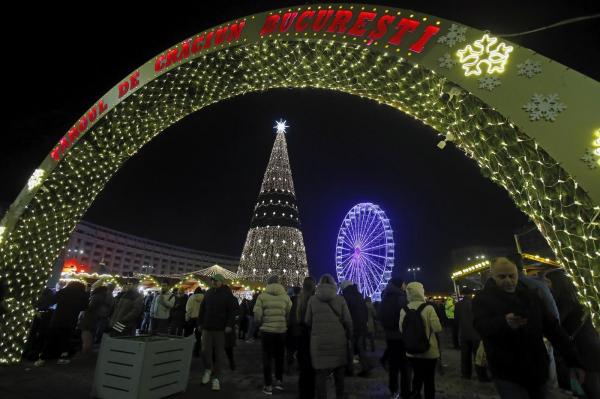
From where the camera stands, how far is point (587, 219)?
7.72ft

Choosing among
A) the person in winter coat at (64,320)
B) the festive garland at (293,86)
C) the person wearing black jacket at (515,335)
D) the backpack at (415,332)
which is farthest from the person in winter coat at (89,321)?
the person wearing black jacket at (515,335)

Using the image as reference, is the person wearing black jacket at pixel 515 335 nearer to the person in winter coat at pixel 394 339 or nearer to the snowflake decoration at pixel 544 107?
the snowflake decoration at pixel 544 107

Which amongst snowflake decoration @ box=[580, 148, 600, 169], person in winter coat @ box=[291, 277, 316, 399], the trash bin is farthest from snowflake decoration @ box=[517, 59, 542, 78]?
the trash bin

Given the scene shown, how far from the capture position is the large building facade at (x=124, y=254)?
73.0m

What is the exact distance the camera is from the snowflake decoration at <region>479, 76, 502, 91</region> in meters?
2.77

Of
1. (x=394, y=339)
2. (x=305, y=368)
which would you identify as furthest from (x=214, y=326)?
(x=394, y=339)

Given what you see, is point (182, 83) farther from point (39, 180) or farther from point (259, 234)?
point (259, 234)

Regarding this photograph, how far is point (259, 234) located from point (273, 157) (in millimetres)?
5661

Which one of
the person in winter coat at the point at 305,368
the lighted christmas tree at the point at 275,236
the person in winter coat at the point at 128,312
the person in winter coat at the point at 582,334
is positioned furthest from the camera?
the lighted christmas tree at the point at 275,236

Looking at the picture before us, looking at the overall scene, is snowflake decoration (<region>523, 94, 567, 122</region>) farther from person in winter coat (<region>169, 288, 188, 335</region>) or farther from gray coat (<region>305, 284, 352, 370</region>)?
person in winter coat (<region>169, 288, 188, 335</region>)

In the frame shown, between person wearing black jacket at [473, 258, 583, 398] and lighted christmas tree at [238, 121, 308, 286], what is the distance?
2045 centimetres

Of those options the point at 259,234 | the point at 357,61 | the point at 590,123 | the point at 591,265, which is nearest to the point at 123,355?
the point at 357,61

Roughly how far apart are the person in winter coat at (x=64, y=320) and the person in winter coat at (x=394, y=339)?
620cm

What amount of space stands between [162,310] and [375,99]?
8.17 metres
